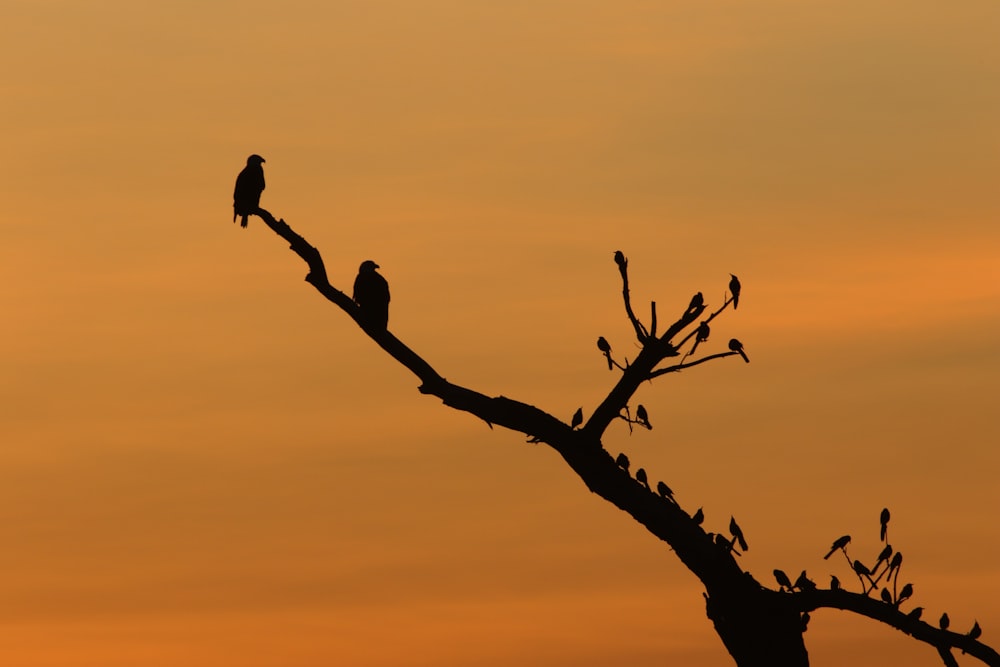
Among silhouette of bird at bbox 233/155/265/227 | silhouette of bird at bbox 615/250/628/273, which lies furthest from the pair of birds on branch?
silhouette of bird at bbox 615/250/628/273

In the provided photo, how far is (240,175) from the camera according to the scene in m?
28.8

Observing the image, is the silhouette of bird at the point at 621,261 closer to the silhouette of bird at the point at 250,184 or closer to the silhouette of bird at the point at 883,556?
the silhouette of bird at the point at 883,556

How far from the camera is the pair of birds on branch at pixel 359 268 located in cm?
2470

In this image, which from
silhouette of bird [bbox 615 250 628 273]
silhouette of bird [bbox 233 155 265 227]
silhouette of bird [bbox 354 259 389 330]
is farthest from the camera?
silhouette of bird [bbox 233 155 265 227]

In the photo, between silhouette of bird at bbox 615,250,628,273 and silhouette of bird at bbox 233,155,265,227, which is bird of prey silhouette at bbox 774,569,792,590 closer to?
silhouette of bird at bbox 615,250,628,273

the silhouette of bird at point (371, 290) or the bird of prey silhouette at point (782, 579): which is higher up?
the silhouette of bird at point (371, 290)

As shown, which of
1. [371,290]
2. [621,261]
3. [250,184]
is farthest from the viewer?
[250,184]

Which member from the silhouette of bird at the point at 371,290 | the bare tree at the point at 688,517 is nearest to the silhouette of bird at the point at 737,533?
the bare tree at the point at 688,517

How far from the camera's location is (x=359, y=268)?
2511 centimetres

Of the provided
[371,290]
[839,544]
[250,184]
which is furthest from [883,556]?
[250,184]

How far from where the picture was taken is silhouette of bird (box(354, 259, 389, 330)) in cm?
2470

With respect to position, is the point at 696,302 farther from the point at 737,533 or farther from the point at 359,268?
the point at 359,268

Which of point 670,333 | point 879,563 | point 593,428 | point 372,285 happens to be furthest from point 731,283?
point 372,285

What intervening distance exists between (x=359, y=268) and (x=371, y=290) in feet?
1.98
